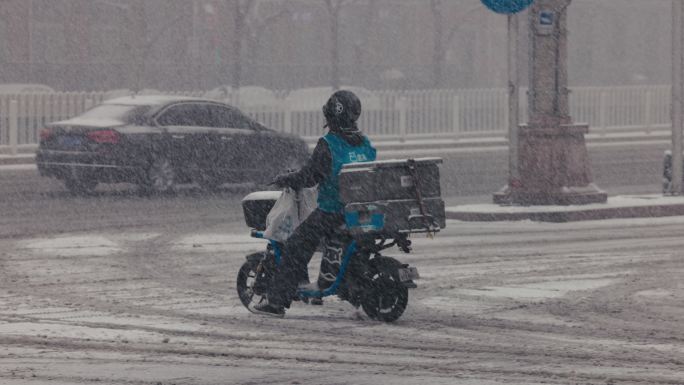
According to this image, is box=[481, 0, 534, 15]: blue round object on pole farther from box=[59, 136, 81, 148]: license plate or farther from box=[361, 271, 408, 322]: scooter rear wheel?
box=[361, 271, 408, 322]: scooter rear wheel

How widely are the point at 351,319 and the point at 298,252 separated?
58cm

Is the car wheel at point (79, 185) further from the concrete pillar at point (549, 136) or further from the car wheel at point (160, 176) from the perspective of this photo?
the concrete pillar at point (549, 136)

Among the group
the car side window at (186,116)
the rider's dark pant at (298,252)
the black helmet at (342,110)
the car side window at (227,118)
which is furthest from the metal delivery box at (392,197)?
the car side window at (227,118)

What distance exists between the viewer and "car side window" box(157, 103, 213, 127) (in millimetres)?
23984

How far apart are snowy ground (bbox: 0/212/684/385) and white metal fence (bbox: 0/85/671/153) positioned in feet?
53.6

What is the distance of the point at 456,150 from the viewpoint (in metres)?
36.6

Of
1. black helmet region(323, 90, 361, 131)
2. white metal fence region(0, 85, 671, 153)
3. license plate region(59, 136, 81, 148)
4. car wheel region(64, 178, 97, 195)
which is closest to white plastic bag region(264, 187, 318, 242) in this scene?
black helmet region(323, 90, 361, 131)

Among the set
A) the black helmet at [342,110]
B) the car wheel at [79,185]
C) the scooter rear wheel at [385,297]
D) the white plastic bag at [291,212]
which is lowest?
the scooter rear wheel at [385,297]

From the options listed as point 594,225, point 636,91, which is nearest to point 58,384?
point 594,225

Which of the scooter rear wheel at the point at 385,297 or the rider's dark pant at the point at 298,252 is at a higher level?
the rider's dark pant at the point at 298,252

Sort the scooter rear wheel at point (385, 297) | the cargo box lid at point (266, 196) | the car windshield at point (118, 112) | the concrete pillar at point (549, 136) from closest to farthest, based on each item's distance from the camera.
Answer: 1. the scooter rear wheel at point (385, 297)
2. the cargo box lid at point (266, 196)
3. the concrete pillar at point (549, 136)
4. the car windshield at point (118, 112)

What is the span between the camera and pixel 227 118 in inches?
962

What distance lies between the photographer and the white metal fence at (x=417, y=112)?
107 feet

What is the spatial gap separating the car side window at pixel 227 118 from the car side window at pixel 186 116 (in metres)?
0.09
